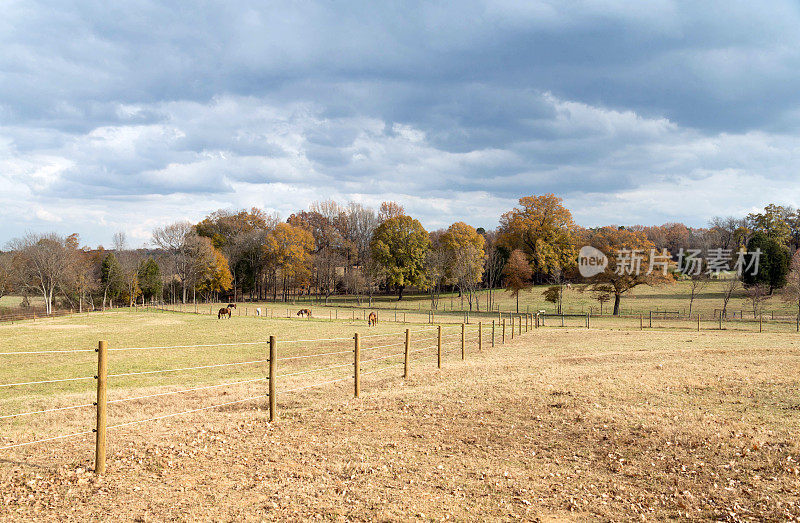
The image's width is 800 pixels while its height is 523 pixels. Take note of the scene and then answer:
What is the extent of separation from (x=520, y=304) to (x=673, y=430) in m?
57.8

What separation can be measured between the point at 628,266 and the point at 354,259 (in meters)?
50.6

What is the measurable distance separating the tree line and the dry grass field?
42.4 meters

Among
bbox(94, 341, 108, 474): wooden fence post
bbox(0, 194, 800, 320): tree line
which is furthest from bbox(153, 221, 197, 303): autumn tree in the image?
bbox(94, 341, 108, 474): wooden fence post

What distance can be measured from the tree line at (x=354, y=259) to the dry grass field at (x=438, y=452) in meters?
42.4

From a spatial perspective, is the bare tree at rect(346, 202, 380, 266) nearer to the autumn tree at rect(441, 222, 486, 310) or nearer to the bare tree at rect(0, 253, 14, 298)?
the autumn tree at rect(441, 222, 486, 310)

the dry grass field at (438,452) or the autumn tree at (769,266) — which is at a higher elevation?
the autumn tree at (769,266)

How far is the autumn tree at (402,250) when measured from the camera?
69500 mm

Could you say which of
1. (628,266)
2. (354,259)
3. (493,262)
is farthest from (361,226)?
(628,266)

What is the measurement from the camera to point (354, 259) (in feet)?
288

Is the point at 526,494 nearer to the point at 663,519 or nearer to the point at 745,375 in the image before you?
the point at 663,519

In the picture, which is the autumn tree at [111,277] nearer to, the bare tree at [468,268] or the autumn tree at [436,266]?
the autumn tree at [436,266]

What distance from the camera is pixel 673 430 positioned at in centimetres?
786

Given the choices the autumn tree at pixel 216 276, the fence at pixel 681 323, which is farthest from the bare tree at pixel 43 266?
the fence at pixel 681 323

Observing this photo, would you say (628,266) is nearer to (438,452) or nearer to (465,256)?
(465,256)
